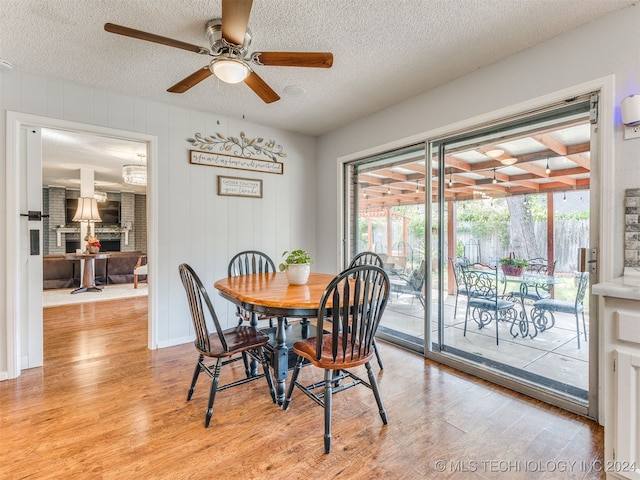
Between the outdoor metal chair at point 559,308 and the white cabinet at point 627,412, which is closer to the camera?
the white cabinet at point 627,412

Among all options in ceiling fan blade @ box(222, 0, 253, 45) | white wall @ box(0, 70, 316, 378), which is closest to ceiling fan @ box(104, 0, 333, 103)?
ceiling fan blade @ box(222, 0, 253, 45)

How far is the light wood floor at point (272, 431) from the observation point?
1610mm

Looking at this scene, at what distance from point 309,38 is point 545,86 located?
165 cm

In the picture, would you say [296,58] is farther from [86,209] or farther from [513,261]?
[86,209]

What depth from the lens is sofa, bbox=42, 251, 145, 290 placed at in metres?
6.25

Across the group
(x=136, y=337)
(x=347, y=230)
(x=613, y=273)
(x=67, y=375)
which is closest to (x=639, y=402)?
(x=613, y=273)

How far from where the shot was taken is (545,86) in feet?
7.23

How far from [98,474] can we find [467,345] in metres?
2.70

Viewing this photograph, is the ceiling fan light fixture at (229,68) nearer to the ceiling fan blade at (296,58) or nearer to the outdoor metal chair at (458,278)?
the ceiling fan blade at (296,58)

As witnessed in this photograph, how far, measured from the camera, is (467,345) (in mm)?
2824

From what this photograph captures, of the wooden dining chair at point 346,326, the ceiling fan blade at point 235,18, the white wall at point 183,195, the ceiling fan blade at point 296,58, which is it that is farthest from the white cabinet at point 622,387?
the white wall at point 183,195

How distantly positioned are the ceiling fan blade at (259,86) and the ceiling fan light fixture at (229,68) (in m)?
0.14

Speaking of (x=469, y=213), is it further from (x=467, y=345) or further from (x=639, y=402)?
(x=639, y=402)

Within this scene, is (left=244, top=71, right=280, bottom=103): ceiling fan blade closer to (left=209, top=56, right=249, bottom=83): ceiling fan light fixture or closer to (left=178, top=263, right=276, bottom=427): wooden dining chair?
(left=209, top=56, right=249, bottom=83): ceiling fan light fixture
